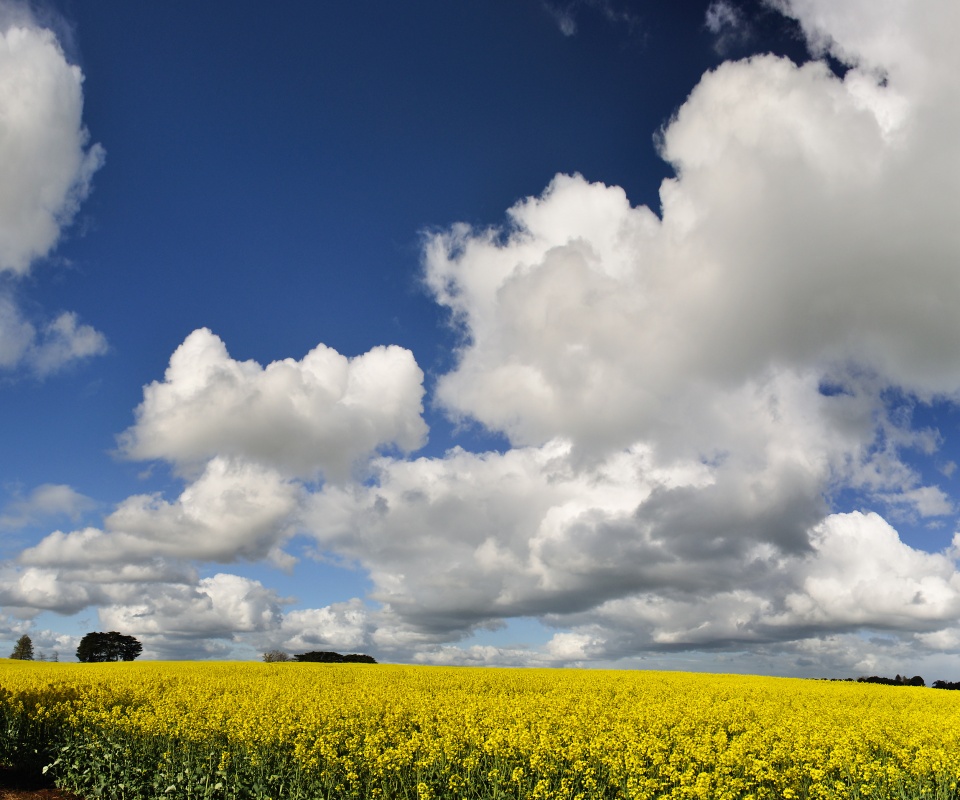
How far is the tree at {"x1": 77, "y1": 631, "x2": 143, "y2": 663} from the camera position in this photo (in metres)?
93.1

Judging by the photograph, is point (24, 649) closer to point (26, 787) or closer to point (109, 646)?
point (109, 646)

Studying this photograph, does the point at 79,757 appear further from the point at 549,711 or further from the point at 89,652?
the point at 89,652

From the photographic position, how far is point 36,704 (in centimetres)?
2203

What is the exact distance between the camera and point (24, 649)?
114 metres

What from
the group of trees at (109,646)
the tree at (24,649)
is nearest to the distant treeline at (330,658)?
the group of trees at (109,646)

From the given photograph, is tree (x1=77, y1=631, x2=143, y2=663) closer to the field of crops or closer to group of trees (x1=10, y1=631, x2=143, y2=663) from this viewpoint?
group of trees (x1=10, y1=631, x2=143, y2=663)

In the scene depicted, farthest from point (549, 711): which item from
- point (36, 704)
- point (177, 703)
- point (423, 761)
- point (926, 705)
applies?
point (926, 705)

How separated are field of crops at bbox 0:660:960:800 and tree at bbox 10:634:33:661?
114 metres

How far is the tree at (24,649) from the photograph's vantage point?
113 metres

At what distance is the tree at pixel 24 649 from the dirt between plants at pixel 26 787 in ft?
388

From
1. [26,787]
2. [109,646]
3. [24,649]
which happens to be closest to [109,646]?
[109,646]

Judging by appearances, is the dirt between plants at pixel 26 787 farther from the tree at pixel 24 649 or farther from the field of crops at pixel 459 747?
the tree at pixel 24 649

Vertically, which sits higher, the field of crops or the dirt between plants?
the field of crops

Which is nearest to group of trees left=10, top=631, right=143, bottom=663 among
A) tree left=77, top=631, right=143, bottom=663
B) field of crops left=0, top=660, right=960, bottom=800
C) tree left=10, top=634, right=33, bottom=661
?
tree left=77, top=631, right=143, bottom=663
